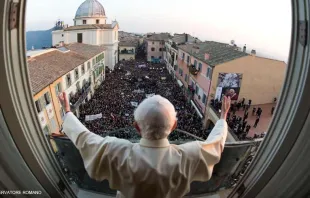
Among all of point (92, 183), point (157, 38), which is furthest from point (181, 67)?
point (92, 183)

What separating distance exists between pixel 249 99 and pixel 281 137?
13401 millimetres

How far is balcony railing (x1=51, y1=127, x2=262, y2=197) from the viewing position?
5.94ft

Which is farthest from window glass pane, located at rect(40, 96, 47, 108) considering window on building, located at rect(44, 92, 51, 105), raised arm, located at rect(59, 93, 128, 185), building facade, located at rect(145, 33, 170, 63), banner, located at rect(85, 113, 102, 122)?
building facade, located at rect(145, 33, 170, 63)

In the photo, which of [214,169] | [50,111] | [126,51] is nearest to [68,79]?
[50,111]

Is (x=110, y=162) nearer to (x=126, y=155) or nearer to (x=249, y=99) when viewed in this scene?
(x=126, y=155)

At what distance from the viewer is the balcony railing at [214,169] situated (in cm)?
181

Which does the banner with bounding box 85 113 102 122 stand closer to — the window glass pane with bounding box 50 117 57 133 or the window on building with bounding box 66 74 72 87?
the window glass pane with bounding box 50 117 57 133

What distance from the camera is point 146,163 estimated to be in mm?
1103

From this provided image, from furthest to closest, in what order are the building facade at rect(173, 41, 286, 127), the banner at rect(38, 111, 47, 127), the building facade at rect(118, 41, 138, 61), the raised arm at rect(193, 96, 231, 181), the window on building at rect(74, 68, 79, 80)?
the building facade at rect(118, 41, 138, 61) → the window on building at rect(74, 68, 79, 80) → the building facade at rect(173, 41, 286, 127) → the banner at rect(38, 111, 47, 127) → the raised arm at rect(193, 96, 231, 181)

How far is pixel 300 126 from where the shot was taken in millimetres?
1245

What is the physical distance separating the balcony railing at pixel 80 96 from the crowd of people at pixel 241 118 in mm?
8892

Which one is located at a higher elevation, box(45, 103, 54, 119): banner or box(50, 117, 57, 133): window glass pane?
box(45, 103, 54, 119): banner

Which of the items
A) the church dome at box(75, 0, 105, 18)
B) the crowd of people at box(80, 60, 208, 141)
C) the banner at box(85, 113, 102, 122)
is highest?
the church dome at box(75, 0, 105, 18)

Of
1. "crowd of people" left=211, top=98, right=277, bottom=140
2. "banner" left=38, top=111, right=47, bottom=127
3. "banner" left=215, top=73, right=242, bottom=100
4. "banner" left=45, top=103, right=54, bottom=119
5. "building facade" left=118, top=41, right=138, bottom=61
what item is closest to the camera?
"banner" left=38, top=111, right=47, bottom=127
